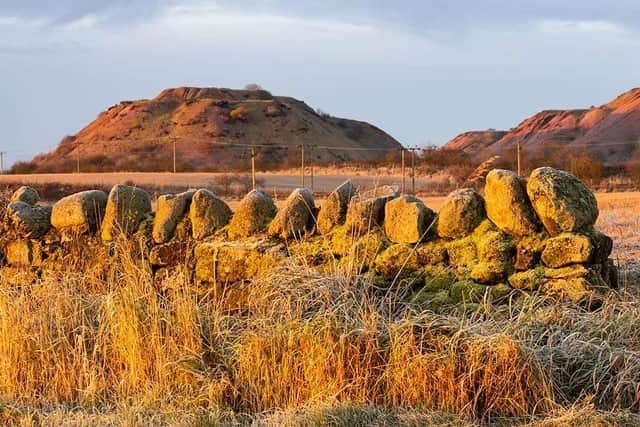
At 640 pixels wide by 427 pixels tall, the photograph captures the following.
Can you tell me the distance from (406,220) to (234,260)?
1673 mm

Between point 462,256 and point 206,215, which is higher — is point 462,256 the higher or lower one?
the lower one

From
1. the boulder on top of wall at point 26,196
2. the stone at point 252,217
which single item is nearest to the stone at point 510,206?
the stone at point 252,217

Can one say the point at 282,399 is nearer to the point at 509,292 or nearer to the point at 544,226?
the point at 509,292

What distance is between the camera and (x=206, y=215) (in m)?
7.66

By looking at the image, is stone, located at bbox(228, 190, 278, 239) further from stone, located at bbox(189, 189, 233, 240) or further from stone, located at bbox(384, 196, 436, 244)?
stone, located at bbox(384, 196, 436, 244)

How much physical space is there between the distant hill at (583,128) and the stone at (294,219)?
67.2 meters

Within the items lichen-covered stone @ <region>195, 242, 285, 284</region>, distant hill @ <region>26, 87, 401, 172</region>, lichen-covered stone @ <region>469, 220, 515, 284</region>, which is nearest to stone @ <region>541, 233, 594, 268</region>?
lichen-covered stone @ <region>469, 220, 515, 284</region>

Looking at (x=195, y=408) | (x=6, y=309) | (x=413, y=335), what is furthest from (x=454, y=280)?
(x=6, y=309)

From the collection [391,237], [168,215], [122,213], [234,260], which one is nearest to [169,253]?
[168,215]

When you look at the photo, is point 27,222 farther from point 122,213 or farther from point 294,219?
point 294,219

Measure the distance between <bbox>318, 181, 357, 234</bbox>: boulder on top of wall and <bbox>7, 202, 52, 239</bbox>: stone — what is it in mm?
3246

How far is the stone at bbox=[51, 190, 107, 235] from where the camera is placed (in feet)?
26.7

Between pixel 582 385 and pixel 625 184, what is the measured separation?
25150 millimetres

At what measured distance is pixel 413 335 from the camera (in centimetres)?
505
